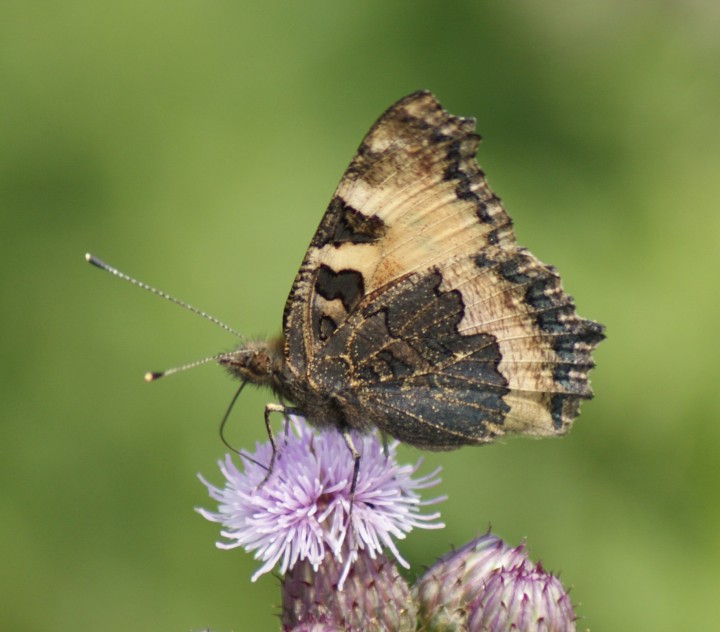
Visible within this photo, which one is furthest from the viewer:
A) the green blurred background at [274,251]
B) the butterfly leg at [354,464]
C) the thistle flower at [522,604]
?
the green blurred background at [274,251]

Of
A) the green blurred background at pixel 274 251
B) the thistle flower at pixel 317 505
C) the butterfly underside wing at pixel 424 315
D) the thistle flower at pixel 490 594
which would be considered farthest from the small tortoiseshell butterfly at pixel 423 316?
the green blurred background at pixel 274 251

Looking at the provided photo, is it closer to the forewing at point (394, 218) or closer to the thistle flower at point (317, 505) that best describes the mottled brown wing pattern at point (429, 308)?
the forewing at point (394, 218)

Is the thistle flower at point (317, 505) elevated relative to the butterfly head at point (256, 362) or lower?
lower

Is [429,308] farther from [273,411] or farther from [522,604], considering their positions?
[522,604]

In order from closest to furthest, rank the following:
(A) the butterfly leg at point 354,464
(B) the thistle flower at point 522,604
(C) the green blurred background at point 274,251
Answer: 1. (B) the thistle flower at point 522,604
2. (A) the butterfly leg at point 354,464
3. (C) the green blurred background at point 274,251

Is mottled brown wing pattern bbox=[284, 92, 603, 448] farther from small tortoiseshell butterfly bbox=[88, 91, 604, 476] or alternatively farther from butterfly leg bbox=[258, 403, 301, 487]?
butterfly leg bbox=[258, 403, 301, 487]

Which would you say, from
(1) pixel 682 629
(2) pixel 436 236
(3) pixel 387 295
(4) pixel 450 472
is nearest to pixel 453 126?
(2) pixel 436 236

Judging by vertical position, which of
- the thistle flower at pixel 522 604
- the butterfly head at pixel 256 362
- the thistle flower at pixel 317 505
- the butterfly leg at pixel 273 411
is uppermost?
the butterfly head at pixel 256 362

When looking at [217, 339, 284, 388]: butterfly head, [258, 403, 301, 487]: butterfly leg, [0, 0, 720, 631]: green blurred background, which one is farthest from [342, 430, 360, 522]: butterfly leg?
[0, 0, 720, 631]: green blurred background
